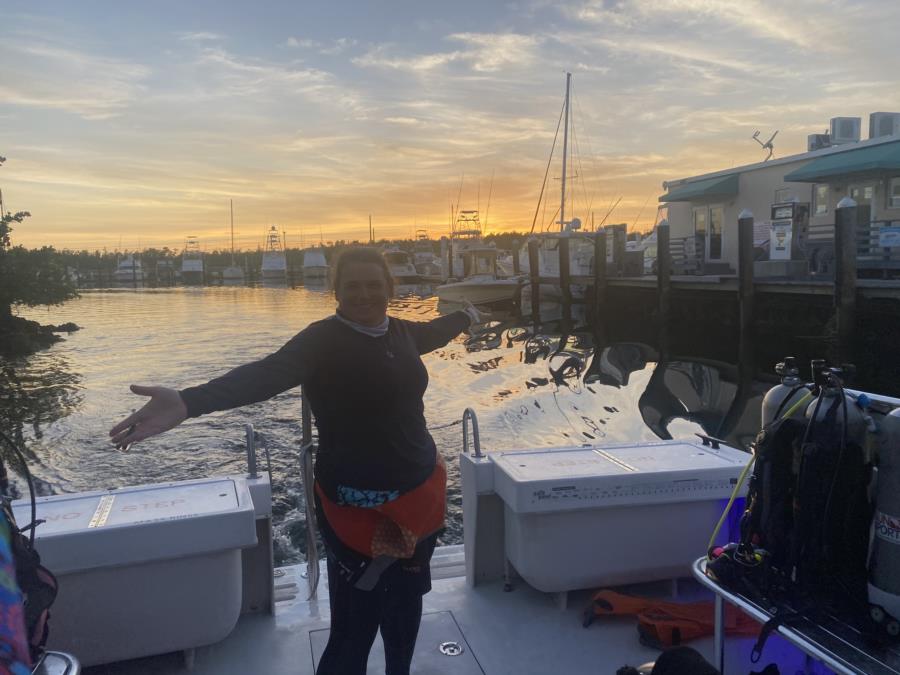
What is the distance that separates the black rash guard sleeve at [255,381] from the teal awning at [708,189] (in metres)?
23.6

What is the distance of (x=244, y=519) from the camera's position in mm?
2463

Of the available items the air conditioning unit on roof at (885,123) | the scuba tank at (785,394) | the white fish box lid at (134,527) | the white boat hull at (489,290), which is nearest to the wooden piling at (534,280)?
the white boat hull at (489,290)

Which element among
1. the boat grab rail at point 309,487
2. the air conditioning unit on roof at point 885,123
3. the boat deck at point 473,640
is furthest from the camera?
the air conditioning unit on roof at point 885,123

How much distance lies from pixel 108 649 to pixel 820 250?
18897mm

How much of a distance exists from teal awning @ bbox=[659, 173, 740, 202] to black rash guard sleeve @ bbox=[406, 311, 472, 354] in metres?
22.9

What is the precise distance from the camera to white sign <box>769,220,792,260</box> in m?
18.0

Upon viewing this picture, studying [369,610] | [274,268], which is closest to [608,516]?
[369,610]

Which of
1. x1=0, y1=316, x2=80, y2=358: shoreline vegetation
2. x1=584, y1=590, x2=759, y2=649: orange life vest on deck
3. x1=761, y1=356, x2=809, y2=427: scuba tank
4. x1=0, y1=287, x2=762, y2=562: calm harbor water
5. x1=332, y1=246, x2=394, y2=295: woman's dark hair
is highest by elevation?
x1=332, y1=246, x2=394, y2=295: woman's dark hair

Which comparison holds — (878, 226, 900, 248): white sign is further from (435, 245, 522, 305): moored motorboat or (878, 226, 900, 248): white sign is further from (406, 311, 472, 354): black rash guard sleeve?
(435, 245, 522, 305): moored motorboat

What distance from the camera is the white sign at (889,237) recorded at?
1484cm

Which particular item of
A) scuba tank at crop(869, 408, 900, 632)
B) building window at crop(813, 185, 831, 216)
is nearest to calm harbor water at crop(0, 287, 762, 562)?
scuba tank at crop(869, 408, 900, 632)

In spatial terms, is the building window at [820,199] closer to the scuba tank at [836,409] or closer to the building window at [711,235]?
the building window at [711,235]

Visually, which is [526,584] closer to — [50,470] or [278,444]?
[278,444]

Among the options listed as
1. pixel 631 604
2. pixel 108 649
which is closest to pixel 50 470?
pixel 108 649
